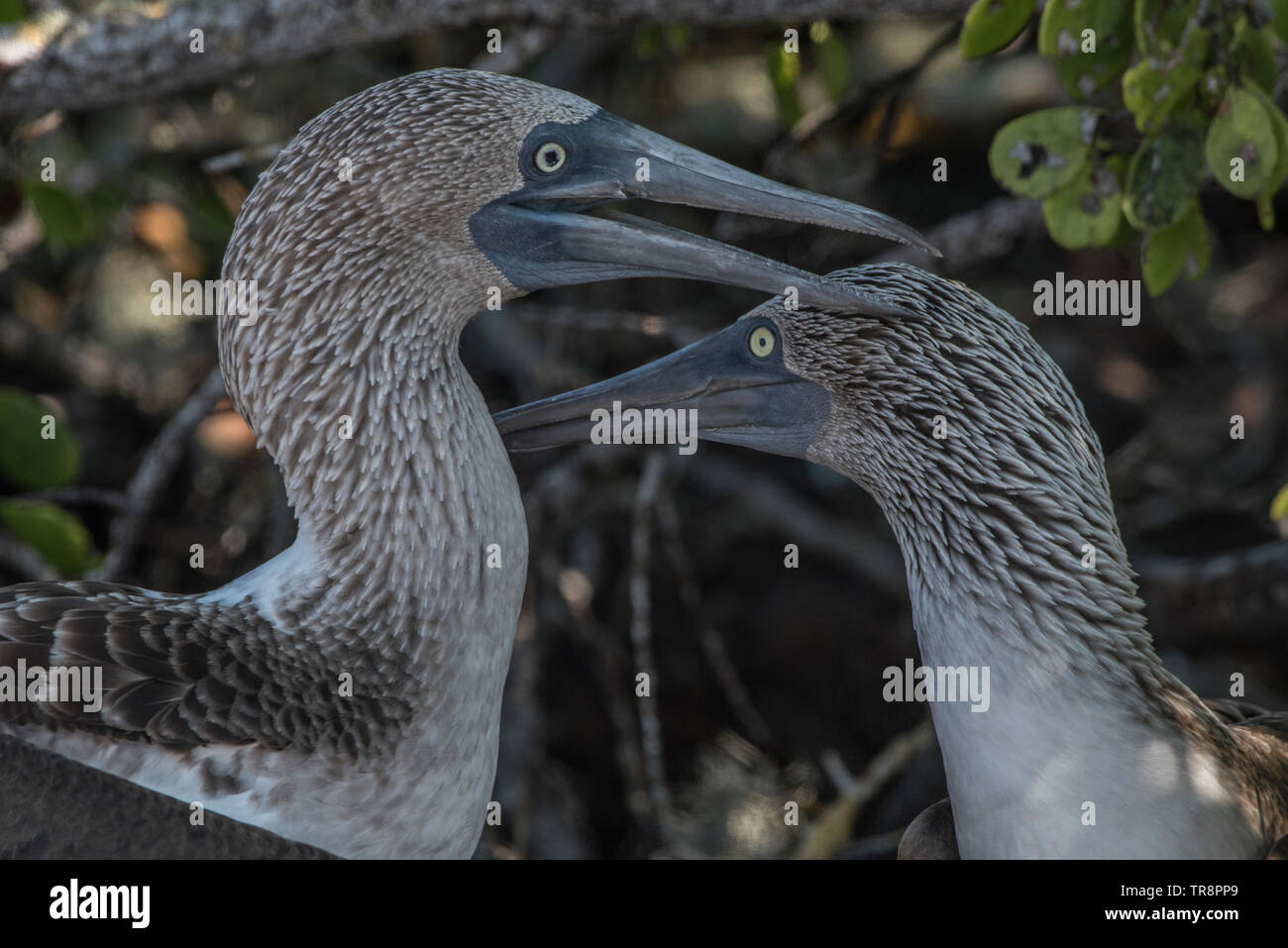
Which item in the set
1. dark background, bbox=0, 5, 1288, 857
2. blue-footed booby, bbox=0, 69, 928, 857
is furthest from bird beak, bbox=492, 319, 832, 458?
dark background, bbox=0, 5, 1288, 857

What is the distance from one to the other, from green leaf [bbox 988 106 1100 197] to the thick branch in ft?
2.89

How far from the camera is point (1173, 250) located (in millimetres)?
2807

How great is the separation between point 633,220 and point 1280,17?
1.26 metres

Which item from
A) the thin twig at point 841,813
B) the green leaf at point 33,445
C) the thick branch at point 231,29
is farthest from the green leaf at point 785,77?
the green leaf at point 33,445

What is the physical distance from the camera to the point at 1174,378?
Answer: 19.5 ft

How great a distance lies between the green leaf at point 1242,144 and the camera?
2479 millimetres

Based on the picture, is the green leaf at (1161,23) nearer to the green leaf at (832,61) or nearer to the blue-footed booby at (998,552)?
the blue-footed booby at (998,552)

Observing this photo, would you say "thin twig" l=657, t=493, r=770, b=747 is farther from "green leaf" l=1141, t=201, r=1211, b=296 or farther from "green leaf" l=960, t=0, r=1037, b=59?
"green leaf" l=960, t=0, r=1037, b=59

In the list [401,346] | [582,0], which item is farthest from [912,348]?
[582,0]

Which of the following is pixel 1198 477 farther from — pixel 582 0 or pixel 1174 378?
pixel 582 0

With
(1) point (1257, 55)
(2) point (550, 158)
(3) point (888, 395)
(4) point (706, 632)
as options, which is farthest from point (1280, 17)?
(4) point (706, 632)

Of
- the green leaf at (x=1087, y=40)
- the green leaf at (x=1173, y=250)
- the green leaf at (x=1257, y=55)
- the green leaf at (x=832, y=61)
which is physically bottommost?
the green leaf at (x=1173, y=250)

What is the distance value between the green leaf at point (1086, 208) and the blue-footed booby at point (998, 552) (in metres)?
0.22
